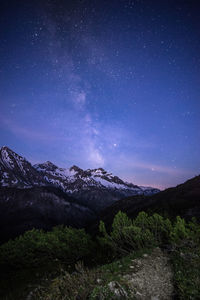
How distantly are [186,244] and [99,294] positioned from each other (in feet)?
33.5

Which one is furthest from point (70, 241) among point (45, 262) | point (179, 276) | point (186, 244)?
point (179, 276)

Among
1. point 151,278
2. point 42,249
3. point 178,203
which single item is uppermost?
point 178,203

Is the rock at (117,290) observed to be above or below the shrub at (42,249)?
above

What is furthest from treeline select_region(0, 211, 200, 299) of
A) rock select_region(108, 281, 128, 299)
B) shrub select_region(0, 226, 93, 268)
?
rock select_region(108, 281, 128, 299)

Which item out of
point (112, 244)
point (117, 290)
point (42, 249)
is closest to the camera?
point (117, 290)

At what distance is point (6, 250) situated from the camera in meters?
19.5

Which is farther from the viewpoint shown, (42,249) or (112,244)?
(42,249)

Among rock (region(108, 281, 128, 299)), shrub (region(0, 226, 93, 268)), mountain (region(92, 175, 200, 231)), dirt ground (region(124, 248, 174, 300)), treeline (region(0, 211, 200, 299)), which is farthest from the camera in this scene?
mountain (region(92, 175, 200, 231))

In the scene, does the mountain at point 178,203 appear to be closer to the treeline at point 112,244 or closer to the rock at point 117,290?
the treeline at point 112,244

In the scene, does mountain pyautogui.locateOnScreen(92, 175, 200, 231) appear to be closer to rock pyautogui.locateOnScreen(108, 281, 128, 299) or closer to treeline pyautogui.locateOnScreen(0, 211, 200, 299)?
treeline pyautogui.locateOnScreen(0, 211, 200, 299)

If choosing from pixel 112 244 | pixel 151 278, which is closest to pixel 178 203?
pixel 112 244

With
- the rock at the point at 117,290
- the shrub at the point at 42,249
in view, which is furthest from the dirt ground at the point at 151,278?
the shrub at the point at 42,249

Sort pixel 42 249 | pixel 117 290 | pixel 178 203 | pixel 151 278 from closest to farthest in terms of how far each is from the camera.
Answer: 1. pixel 117 290
2. pixel 151 278
3. pixel 42 249
4. pixel 178 203

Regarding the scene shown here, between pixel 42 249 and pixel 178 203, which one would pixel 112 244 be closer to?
pixel 42 249
